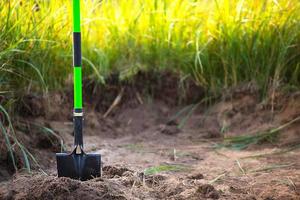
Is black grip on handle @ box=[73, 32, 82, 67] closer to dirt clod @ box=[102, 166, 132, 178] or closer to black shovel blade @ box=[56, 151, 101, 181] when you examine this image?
black shovel blade @ box=[56, 151, 101, 181]

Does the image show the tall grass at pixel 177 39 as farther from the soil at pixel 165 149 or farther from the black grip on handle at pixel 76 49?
the black grip on handle at pixel 76 49

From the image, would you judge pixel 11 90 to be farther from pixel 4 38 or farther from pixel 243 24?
pixel 243 24

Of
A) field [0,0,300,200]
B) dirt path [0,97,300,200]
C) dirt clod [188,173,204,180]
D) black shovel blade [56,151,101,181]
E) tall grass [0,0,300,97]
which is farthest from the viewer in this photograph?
tall grass [0,0,300,97]

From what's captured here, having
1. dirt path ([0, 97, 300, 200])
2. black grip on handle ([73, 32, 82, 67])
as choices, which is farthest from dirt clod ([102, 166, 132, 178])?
black grip on handle ([73, 32, 82, 67])

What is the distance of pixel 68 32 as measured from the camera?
11.9 ft

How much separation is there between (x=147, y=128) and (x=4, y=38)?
132 cm

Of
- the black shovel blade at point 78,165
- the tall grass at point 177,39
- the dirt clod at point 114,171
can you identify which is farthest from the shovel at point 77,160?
the tall grass at point 177,39

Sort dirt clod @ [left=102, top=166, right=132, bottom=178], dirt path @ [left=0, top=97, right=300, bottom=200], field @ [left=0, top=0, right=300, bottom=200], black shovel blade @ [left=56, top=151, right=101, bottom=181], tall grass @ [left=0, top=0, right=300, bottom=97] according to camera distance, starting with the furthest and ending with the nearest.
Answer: tall grass @ [left=0, top=0, right=300, bottom=97], field @ [left=0, top=0, right=300, bottom=200], dirt clod @ [left=102, top=166, right=132, bottom=178], black shovel blade @ [left=56, top=151, right=101, bottom=181], dirt path @ [left=0, top=97, right=300, bottom=200]

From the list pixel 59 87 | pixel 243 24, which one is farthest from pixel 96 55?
pixel 243 24

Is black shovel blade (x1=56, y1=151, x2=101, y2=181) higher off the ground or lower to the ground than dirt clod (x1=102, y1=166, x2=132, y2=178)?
higher

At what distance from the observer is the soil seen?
8.23 feet

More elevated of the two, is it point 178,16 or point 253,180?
point 178,16

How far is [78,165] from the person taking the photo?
263 cm

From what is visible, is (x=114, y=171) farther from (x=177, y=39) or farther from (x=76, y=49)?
(x=177, y=39)
